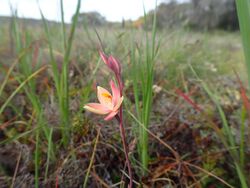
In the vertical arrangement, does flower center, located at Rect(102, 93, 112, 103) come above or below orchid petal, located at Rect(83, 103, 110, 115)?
above

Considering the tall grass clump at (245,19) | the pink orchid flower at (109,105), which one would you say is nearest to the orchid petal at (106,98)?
the pink orchid flower at (109,105)

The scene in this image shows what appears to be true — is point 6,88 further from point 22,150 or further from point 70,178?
point 70,178

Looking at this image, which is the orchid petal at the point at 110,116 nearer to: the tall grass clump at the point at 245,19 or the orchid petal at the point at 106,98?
the orchid petal at the point at 106,98

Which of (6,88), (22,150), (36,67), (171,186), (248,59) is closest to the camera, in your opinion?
(248,59)

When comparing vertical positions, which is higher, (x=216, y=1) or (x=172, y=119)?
(x=216, y=1)

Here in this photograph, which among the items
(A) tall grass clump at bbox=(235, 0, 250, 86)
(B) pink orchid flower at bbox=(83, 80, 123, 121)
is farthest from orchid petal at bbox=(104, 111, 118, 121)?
(A) tall grass clump at bbox=(235, 0, 250, 86)

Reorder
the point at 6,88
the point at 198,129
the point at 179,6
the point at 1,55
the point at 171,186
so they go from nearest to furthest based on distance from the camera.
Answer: the point at 171,186 < the point at 198,129 < the point at 6,88 < the point at 1,55 < the point at 179,6

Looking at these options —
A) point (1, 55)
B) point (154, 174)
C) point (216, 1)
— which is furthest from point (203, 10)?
point (154, 174)

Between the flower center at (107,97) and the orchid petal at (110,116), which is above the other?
the flower center at (107,97)

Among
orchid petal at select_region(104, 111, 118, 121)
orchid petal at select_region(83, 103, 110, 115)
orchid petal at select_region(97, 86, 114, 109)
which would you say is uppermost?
orchid petal at select_region(97, 86, 114, 109)

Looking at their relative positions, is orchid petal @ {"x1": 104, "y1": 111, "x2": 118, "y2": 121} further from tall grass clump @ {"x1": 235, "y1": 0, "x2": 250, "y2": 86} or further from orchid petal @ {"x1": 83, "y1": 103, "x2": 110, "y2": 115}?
tall grass clump @ {"x1": 235, "y1": 0, "x2": 250, "y2": 86}

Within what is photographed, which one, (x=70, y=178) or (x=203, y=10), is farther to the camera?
(x=203, y=10)
